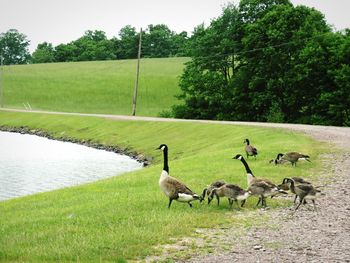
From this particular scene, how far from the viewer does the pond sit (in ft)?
113

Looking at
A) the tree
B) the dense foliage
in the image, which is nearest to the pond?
the tree

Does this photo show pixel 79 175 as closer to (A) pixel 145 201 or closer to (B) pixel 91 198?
(B) pixel 91 198

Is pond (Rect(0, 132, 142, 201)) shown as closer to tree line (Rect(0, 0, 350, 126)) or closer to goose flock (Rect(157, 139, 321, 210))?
goose flock (Rect(157, 139, 321, 210))

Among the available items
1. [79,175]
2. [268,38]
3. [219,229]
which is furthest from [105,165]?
[268,38]

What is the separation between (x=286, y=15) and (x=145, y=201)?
59.7 metres

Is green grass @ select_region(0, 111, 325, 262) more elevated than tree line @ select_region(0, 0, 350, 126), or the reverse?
tree line @ select_region(0, 0, 350, 126)

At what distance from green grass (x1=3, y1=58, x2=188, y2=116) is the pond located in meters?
52.1

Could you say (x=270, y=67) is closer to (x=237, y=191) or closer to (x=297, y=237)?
(x=237, y=191)

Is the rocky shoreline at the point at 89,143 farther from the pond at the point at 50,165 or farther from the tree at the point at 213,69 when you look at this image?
the tree at the point at 213,69

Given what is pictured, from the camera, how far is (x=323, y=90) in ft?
219

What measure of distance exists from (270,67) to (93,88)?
75684mm

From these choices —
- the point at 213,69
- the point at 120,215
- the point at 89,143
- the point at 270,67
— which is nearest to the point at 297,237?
the point at 120,215

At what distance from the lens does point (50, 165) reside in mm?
44750

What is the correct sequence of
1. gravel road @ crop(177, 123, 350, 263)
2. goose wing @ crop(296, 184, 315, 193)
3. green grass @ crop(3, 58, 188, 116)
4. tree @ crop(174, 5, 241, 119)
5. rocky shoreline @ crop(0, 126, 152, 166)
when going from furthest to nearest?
green grass @ crop(3, 58, 188, 116) < tree @ crop(174, 5, 241, 119) < rocky shoreline @ crop(0, 126, 152, 166) < goose wing @ crop(296, 184, 315, 193) < gravel road @ crop(177, 123, 350, 263)
